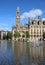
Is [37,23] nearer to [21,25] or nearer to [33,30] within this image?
[33,30]

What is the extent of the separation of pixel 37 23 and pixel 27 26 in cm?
1043

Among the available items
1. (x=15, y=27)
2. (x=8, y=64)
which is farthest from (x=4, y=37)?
(x=8, y=64)

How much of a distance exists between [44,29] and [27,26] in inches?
525

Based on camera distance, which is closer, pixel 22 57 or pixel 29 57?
pixel 29 57

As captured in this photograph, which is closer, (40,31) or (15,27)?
(40,31)

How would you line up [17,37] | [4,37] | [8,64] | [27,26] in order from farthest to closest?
[4,37] < [27,26] < [17,37] < [8,64]

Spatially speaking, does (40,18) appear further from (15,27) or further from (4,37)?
(4,37)

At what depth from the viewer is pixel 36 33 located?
511 feet

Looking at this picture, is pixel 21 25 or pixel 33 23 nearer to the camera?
pixel 33 23

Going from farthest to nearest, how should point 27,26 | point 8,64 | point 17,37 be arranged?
point 27,26
point 17,37
point 8,64

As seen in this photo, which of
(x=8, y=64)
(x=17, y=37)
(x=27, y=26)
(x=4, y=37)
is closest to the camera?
(x=8, y=64)

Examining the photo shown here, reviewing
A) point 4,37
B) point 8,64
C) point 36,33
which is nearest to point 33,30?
point 36,33

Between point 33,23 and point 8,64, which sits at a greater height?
point 33,23

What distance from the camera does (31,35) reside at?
509 feet
